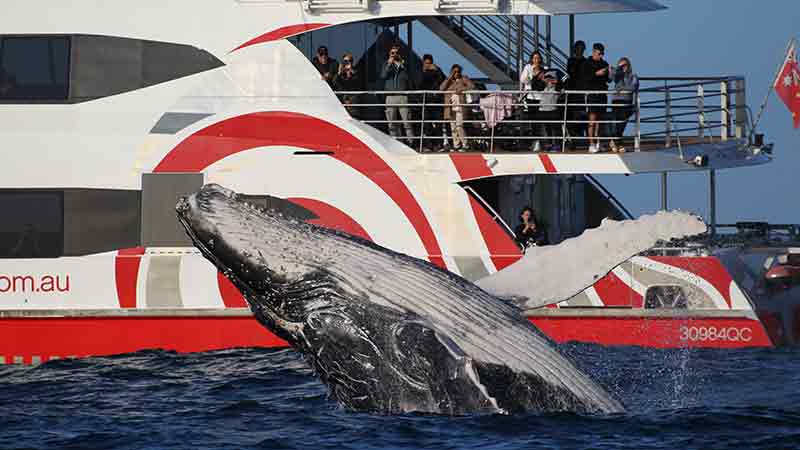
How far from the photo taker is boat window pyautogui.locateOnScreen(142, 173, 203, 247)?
1667 cm

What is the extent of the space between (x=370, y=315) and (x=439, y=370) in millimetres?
462

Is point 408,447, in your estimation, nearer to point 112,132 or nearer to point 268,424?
point 268,424

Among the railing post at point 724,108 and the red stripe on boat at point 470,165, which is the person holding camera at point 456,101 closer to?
the red stripe on boat at point 470,165

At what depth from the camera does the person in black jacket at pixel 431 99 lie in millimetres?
17312

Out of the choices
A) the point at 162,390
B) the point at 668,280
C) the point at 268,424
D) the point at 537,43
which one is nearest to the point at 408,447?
the point at 268,424

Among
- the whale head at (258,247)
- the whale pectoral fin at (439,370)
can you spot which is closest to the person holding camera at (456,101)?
the whale pectoral fin at (439,370)

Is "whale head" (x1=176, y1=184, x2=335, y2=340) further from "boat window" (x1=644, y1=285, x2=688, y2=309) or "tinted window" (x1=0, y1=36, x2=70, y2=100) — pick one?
"tinted window" (x1=0, y1=36, x2=70, y2=100)

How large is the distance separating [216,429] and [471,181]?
844 cm

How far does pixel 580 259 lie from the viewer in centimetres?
746

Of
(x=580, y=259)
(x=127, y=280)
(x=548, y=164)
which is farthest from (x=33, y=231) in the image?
(x=580, y=259)

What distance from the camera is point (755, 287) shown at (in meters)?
16.3

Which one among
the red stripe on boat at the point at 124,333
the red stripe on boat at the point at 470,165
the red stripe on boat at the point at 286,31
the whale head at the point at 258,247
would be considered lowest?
the red stripe on boat at the point at 124,333

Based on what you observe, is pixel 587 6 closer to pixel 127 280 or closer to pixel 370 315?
pixel 127 280

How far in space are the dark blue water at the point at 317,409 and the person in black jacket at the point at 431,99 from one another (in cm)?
351
